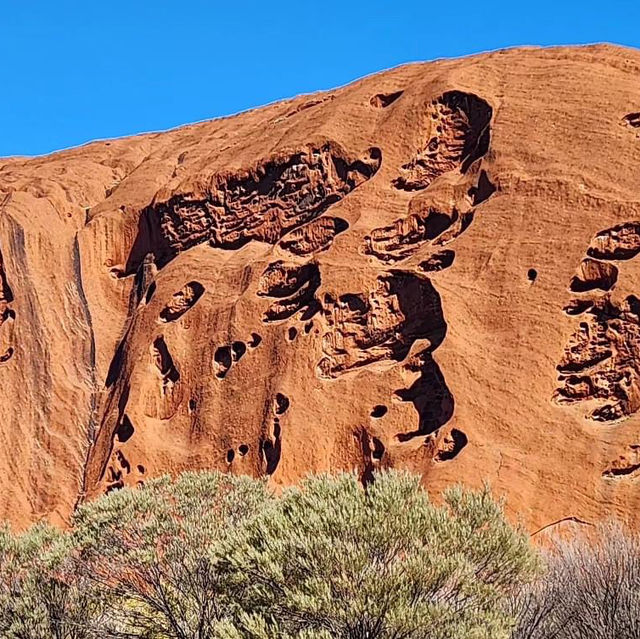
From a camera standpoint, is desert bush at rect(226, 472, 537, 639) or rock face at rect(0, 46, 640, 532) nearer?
desert bush at rect(226, 472, 537, 639)

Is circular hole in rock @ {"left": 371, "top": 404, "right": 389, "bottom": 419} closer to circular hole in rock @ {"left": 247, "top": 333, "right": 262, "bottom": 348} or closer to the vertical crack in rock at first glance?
circular hole in rock @ {"left": 247, "top": 333, "right": 262, "bottom": 348}

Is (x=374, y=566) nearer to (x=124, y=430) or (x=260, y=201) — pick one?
(x=124, y=430)

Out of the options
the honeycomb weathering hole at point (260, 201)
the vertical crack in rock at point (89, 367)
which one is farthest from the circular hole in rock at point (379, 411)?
the vertical crack in rock at point (89, 367)

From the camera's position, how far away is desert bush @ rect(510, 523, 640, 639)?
17.4 m

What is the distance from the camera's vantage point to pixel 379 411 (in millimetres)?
24484

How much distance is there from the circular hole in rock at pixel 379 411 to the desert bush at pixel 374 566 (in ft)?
23.3

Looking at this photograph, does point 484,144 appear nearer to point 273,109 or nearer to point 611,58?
point 611,58

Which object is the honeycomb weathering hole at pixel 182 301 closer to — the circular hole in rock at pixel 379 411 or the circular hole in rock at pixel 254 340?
the circular hole in rock at pixel 254 340

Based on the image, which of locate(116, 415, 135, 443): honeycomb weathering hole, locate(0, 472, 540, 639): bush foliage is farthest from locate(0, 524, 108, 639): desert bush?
locate(116, 415, 135, 443): honeycomb weathering hole

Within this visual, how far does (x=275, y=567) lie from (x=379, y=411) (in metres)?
9.11

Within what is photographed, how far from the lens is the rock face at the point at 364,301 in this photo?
23172 mm

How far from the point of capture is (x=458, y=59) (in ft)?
101

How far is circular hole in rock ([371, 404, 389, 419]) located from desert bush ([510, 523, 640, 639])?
253 inches

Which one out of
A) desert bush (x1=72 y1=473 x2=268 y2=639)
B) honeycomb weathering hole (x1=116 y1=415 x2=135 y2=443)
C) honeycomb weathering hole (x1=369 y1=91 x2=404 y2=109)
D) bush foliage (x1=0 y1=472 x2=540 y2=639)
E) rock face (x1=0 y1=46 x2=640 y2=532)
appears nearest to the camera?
bush foliage (x1=0 y1=472 x2=540 y2=639)
